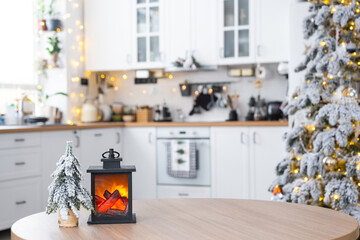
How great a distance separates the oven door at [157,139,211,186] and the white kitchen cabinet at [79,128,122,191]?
0.47 metres

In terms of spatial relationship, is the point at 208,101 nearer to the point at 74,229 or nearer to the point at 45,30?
the point at 45,30

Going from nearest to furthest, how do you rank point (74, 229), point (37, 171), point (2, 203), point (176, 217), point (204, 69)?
point (74, 229)
point (176, 217)
point (2, 203)
point (37, 171)
point (204, 69)

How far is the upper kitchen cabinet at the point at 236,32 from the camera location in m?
5.06

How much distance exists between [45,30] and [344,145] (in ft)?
11.1

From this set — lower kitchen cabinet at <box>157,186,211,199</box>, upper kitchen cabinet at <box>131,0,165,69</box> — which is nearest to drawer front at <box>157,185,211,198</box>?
lower kitchen cabinet at <box>157,186,211,199</box>

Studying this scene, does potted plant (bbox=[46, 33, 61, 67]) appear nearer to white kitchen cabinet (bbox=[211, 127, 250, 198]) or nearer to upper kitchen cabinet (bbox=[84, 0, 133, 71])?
upper kitchen cabinet (bbox=[84, 0, 133, 71])

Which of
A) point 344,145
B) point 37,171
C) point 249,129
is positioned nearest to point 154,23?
point 249,129

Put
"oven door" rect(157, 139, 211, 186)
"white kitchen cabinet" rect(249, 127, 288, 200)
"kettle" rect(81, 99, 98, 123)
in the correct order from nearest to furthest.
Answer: "white kitchen cabinet" rect(249, 127, 288, 200)
"oven door" rect(157, 139, 211, 186)
"kettle" rect(81, 99, 98, 123)

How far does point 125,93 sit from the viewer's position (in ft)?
19.5

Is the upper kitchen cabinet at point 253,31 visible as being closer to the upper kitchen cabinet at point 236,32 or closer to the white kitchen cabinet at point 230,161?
the upper kitchen cabinet at point 236,32

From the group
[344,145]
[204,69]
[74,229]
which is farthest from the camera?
[204,69]

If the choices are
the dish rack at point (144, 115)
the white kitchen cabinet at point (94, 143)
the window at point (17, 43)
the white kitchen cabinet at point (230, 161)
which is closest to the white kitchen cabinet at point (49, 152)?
the white kitchen cabinet at point (94, 143)

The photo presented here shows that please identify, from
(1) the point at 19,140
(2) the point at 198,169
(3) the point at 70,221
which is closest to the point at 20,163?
(1) the point at 19,140

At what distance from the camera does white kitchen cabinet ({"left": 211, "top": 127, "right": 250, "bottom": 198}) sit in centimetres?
493
